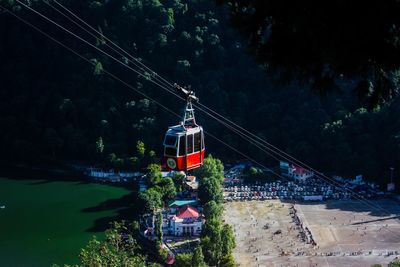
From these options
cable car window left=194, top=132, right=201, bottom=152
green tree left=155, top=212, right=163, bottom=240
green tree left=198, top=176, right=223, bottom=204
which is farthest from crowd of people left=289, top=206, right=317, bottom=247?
cable car window left=194, top=132, right=201, bottom=152

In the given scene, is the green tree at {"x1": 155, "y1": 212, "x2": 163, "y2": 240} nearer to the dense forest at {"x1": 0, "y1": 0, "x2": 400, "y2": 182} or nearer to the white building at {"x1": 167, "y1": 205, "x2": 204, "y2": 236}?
the white building at {"x1": 167, "y1": 205, "x2": 204, "y2": 236}

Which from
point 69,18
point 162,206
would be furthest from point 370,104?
point 69,18

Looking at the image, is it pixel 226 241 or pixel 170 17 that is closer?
pixel 226 241

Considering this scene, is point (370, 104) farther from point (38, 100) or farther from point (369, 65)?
point (38, 100)

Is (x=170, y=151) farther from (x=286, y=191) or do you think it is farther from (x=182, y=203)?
(x=286, y=191)

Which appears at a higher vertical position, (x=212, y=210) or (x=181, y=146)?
(x=181, y=146)

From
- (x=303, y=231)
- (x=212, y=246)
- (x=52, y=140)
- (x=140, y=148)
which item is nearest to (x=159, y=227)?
(x=212, y=246)
